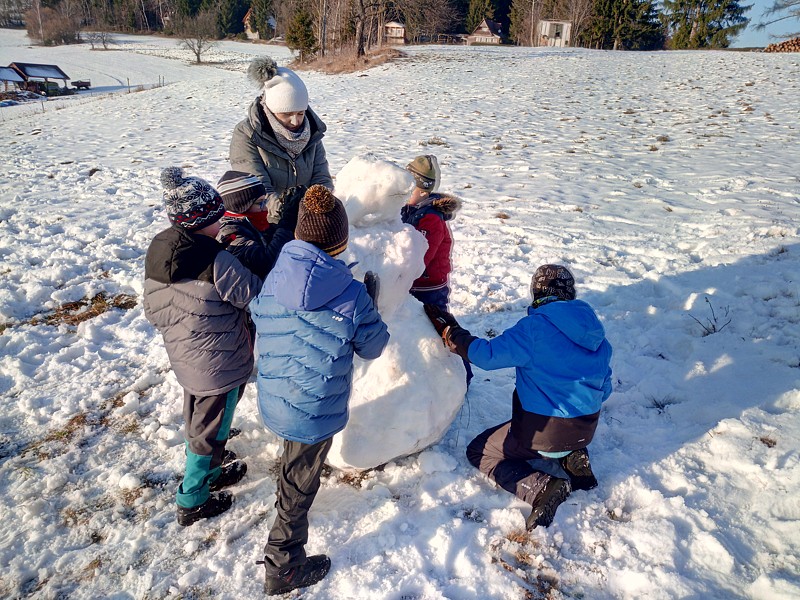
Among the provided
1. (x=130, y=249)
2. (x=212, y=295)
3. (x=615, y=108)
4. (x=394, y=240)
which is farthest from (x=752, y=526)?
(x=615, y=108)

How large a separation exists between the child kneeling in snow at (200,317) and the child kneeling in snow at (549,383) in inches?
45.6

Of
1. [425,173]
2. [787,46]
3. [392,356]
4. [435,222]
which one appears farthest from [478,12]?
[392,356]

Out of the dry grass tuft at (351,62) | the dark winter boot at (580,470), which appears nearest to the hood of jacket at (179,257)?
the dark winter boot at (580,470)

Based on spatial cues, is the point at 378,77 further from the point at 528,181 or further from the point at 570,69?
the point at 528,181

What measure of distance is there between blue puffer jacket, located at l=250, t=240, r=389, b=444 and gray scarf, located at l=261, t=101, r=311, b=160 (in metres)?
1.65

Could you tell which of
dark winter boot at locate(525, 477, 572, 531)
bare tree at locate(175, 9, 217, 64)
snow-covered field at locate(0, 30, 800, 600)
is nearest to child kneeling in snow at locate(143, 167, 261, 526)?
snow-covered field at locate(0, 30, 800, 600)

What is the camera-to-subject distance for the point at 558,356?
8.08ft

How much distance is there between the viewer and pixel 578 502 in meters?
2.59

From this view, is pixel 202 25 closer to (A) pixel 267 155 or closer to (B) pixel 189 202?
(A) pixel 267 155

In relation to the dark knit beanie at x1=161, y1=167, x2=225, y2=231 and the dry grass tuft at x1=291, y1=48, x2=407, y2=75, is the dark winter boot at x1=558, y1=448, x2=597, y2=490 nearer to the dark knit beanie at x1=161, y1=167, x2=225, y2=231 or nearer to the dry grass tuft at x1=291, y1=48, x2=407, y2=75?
the dark knit beanie at x1=161, y1=167, x2=225, y2=231

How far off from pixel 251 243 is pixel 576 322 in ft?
5.58

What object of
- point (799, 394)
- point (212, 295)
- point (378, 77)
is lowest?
point (799, 394)

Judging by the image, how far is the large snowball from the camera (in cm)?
250

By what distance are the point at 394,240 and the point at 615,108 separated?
44.2ft
